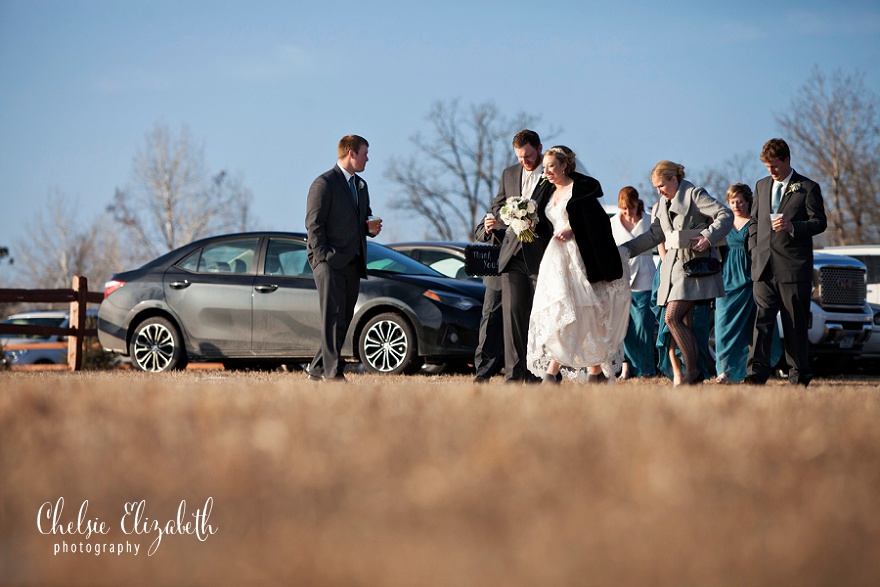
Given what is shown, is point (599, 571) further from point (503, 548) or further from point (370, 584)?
point (370, 584)

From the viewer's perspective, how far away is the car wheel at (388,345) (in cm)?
1188

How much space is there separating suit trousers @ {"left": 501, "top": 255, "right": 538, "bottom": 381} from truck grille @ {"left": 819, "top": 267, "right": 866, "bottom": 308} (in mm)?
8209

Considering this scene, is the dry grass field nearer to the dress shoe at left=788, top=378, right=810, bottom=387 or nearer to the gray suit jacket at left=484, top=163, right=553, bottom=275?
the gray suit jacket at left=484, top=163, right=553, bottom=275

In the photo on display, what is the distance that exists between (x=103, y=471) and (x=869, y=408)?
4.12 metres

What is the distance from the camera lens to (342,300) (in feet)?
33.2

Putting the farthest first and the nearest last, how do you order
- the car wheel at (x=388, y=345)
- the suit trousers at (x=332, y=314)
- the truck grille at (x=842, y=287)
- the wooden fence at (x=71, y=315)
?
the truck grille at (x=842, y=287) → the wooden fence at (x=71, y=315) → the car wheel at (x=388, y=345) → the suit trousers at (x=332, y=314)

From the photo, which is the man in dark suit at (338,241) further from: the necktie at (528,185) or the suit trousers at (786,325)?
the suit trousers at (786,325)

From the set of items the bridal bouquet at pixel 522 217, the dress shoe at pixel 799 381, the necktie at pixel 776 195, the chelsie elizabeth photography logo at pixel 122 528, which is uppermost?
the necktie at pixel 776 195

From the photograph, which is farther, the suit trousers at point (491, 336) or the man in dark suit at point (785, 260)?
the suit trousers at point (491, 336)

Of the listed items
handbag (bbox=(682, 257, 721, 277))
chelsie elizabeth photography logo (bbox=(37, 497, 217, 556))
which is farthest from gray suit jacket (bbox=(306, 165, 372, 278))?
chelsie elizabeth photography logo (bbox=(37, 497, 217, 556))

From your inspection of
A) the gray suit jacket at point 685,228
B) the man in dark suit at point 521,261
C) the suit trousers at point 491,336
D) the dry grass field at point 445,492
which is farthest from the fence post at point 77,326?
the dry grass field at point 445,492

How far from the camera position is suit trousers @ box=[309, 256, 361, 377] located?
9.95 meters

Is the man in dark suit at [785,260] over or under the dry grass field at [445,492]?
over

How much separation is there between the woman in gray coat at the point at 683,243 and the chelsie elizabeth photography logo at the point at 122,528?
6831mm
